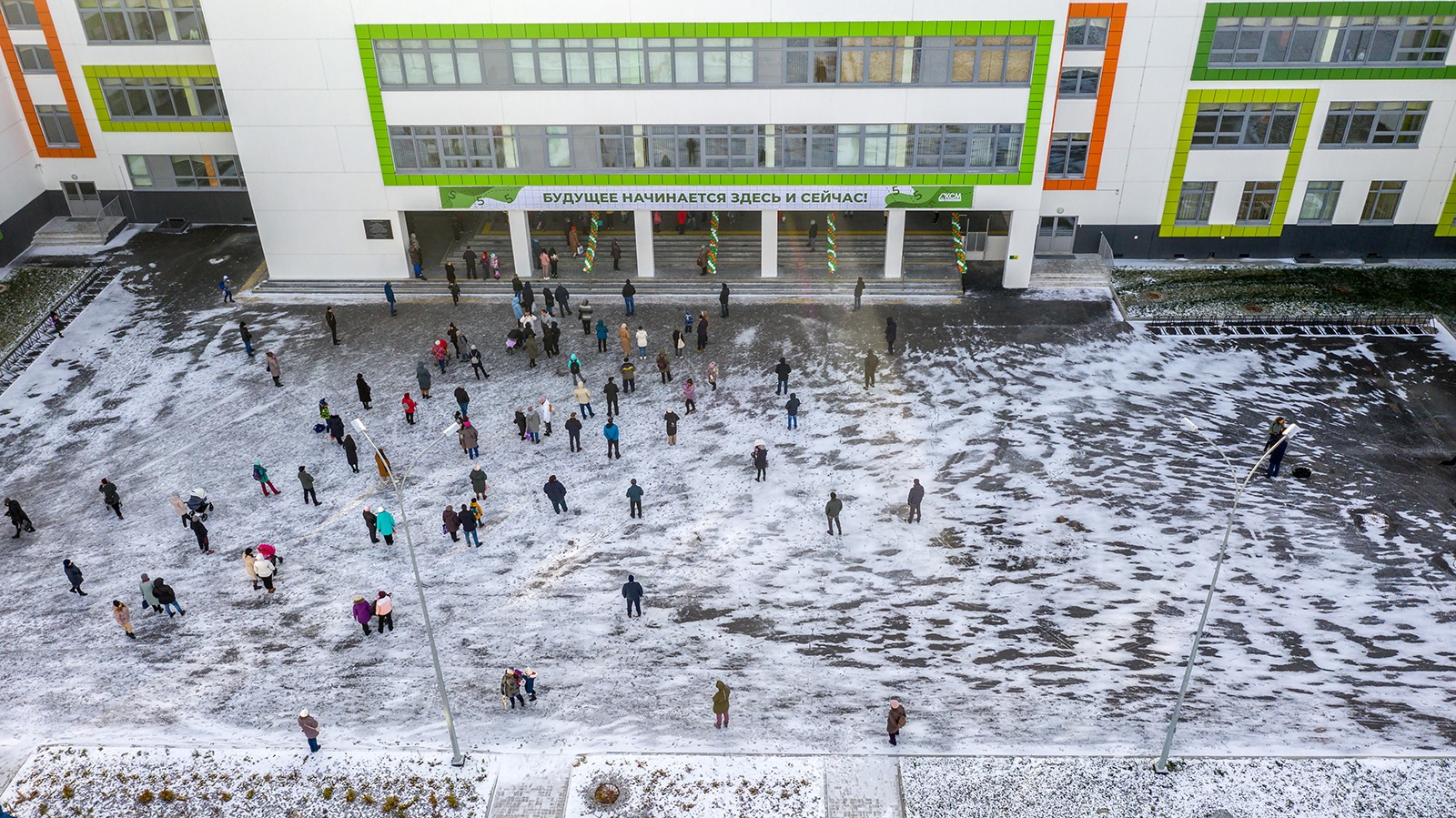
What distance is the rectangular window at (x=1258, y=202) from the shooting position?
135 feet

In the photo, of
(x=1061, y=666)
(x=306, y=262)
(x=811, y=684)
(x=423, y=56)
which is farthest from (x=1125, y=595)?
(x=306, y=262)

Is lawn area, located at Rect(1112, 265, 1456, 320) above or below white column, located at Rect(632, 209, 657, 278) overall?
below

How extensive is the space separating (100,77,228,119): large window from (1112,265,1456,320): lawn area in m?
37.8

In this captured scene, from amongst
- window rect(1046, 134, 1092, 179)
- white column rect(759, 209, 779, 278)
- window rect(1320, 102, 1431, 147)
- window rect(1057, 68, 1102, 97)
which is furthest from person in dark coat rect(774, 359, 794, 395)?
window rect(1320, 102, 1431, 147)

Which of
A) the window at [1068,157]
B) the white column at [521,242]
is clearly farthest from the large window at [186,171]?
the window at [1068,157]

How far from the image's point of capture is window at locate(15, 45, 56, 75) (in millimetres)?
42375

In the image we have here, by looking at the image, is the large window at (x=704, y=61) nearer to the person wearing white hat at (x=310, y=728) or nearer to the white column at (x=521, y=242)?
the white column at (x=521, y=242)

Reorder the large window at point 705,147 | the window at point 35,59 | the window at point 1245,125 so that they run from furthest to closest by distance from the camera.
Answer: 1. the window at point 35,59
2. the window at point 1245,125
3. the large window at point 705,147

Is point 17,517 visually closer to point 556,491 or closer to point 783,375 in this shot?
point 556,491

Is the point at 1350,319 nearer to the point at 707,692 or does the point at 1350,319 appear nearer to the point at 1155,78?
the point at 1155,78

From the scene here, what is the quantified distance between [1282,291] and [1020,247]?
10214mm

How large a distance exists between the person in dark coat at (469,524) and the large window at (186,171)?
88.2ft

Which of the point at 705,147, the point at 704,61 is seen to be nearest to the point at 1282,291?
the point at 705,147

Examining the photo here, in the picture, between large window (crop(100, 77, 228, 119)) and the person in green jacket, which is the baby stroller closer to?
the person in green jacket
